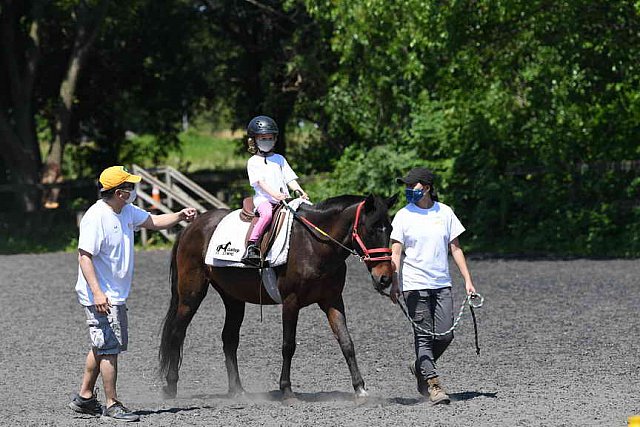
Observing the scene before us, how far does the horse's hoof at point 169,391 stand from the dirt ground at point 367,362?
10cm

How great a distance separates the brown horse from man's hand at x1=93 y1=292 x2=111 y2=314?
1.62 m

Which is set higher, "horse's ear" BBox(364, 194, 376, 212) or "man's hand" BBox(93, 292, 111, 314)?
"horse's ear" BBox(364, 194, 376, 212)

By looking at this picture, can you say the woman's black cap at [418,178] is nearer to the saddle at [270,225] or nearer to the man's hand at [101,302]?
the saddle at [270,225]

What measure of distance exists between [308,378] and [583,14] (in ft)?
41.0

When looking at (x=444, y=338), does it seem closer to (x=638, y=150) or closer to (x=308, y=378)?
(x=308, y=378)

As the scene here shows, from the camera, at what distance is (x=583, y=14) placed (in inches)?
810

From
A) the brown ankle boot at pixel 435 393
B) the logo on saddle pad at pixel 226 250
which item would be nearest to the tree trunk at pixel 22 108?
the logo on saddle pad at pixel 226 250

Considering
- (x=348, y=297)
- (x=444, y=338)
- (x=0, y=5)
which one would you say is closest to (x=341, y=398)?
(x=444, y=338)

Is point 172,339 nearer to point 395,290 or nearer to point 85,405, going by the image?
point 85,405

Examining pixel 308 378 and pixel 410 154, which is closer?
pixel 308 378

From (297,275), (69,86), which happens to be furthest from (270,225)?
(69,86)

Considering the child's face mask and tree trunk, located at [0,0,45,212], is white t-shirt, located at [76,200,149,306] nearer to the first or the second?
the child's face mask

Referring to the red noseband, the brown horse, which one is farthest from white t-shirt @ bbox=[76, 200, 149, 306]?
the red noseband

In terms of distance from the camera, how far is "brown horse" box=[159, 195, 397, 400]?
8.62 m
